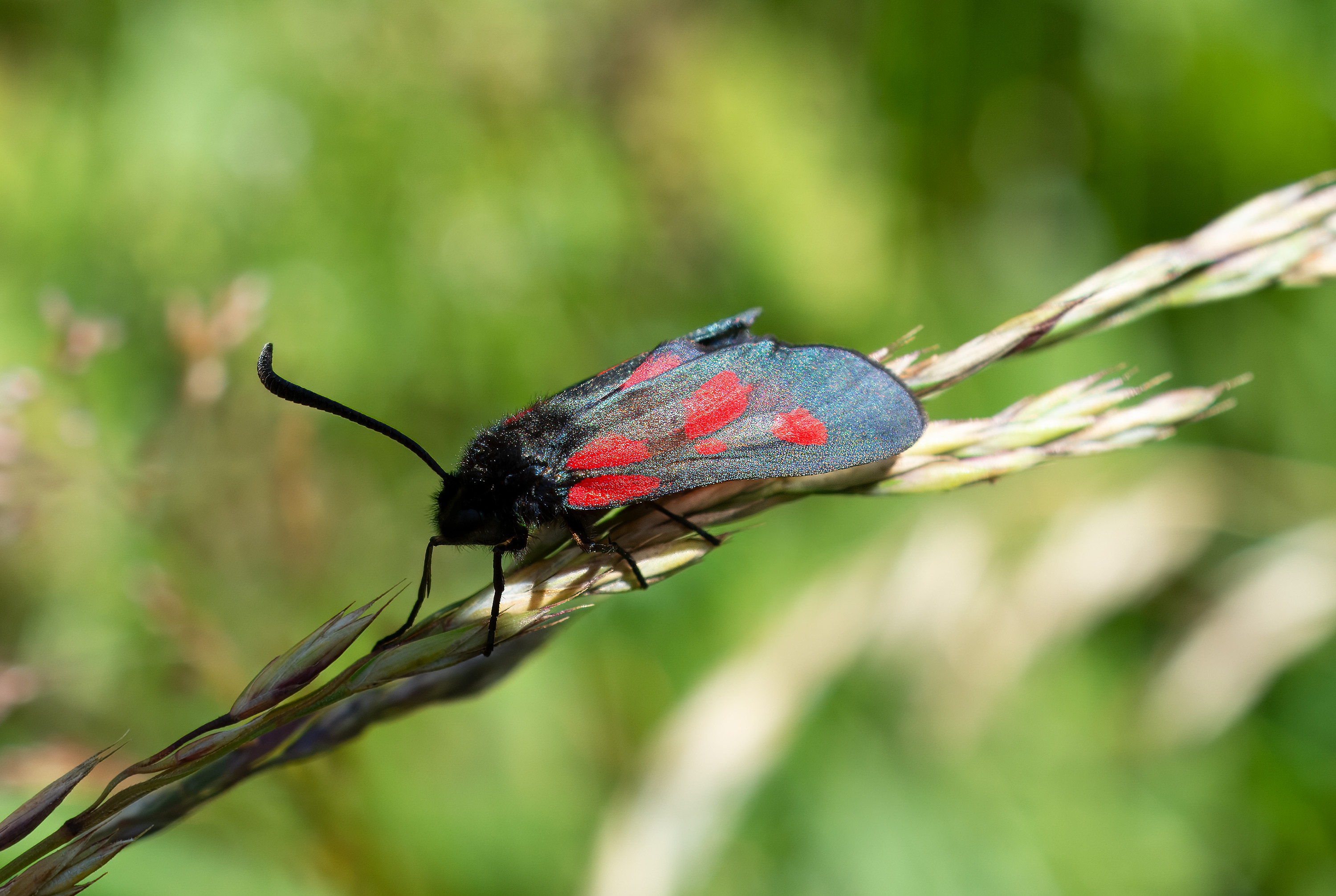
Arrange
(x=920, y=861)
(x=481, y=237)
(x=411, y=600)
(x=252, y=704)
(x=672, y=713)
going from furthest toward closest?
(x=481, y=237)
(x=411, y=600)
(x=672, y=713)
(x=920, y=861)
(x=252, y=704)

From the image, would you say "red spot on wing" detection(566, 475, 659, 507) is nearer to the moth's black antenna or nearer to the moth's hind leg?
the moth's hind leg

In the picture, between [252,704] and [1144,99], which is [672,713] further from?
[1144,99]

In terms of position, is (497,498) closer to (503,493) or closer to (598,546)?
(503,493)

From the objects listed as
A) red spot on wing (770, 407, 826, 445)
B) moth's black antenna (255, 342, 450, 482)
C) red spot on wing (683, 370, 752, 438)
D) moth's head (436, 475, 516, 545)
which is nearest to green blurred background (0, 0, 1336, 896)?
moth's head (436, 475, 516, 545)

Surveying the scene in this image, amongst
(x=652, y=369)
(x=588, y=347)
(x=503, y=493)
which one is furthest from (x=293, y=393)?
(x=588, y=347)

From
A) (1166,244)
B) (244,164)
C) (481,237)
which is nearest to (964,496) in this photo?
(1166,244)

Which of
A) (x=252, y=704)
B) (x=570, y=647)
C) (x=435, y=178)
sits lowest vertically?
(x=570, y=647)
